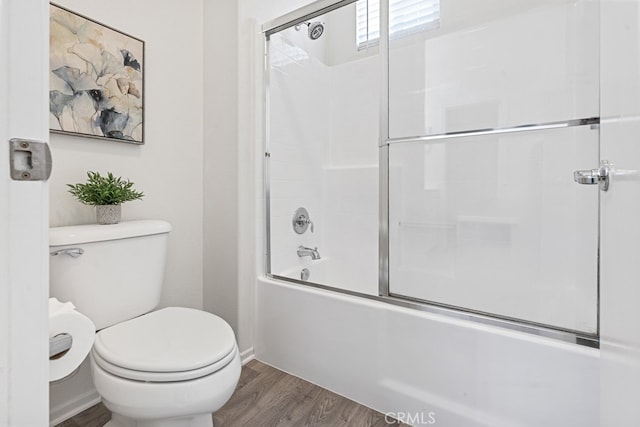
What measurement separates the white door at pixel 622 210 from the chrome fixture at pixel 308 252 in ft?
4.98

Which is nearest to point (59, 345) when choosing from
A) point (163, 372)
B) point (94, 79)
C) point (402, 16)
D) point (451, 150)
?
point (163, 372)

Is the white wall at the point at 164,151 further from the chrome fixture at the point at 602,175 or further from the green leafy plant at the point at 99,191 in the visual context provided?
the chrome fixture at the point at 602,175

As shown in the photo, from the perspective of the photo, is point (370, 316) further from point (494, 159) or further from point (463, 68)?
point (463, 68)

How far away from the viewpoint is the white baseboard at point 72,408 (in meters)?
1.25

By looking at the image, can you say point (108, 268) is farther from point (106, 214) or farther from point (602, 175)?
point (602, 175)

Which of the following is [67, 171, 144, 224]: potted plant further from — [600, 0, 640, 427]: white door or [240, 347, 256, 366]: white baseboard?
[600, 0, 640, 427]: white door

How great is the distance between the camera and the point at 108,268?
3.88ft

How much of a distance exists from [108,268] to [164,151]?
648 millimetres

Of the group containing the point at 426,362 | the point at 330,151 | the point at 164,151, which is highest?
the point at 330,151

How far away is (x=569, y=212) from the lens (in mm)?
1591

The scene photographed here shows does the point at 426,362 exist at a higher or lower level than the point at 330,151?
lower

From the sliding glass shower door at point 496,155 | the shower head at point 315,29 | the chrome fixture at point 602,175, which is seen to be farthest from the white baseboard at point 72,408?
the shower head at point 315,29

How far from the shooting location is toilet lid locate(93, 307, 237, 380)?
0.91 m

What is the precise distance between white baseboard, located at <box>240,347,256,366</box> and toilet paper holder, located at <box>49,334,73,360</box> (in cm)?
127
